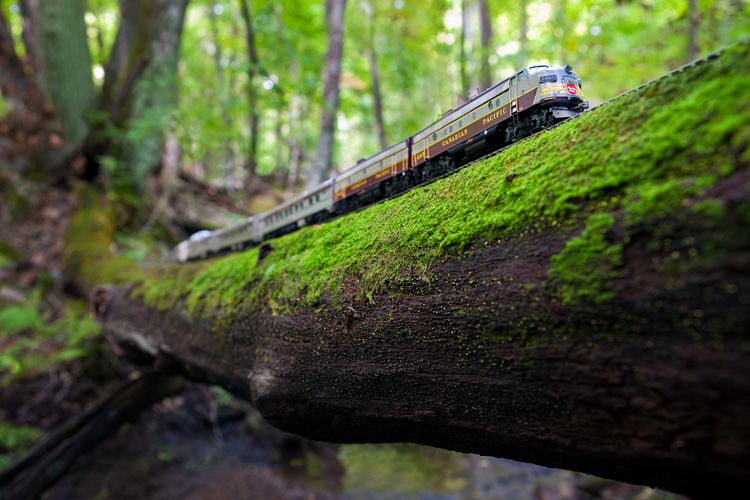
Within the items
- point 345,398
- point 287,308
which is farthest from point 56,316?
point 345,398

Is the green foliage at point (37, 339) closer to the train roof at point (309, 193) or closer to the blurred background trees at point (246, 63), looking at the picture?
the blurred background trees at point (246, 63)

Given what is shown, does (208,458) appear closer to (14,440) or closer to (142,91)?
(14,440)

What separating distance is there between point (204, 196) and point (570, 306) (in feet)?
54.5

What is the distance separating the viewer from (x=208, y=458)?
8.79 m

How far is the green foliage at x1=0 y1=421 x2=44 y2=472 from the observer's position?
21.3 feet

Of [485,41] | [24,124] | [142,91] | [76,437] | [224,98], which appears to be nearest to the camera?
[76,437]

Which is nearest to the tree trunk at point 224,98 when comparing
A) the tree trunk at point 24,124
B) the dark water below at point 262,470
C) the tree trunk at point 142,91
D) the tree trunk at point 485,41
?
the tree trunk at point 142,91

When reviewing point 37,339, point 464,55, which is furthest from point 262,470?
point 464,55

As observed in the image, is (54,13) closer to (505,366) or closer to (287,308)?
(287,308)

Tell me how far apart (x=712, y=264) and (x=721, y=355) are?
0.94 ft

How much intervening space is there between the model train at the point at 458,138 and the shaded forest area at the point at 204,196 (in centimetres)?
38

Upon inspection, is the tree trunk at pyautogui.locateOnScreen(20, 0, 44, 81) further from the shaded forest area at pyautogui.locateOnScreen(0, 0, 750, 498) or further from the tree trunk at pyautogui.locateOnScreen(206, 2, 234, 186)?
the tree trunk at pyautogui.locateOnScreen(206, 2, 234, 186)

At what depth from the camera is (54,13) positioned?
11.8m

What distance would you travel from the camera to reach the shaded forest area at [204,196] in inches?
77.2
